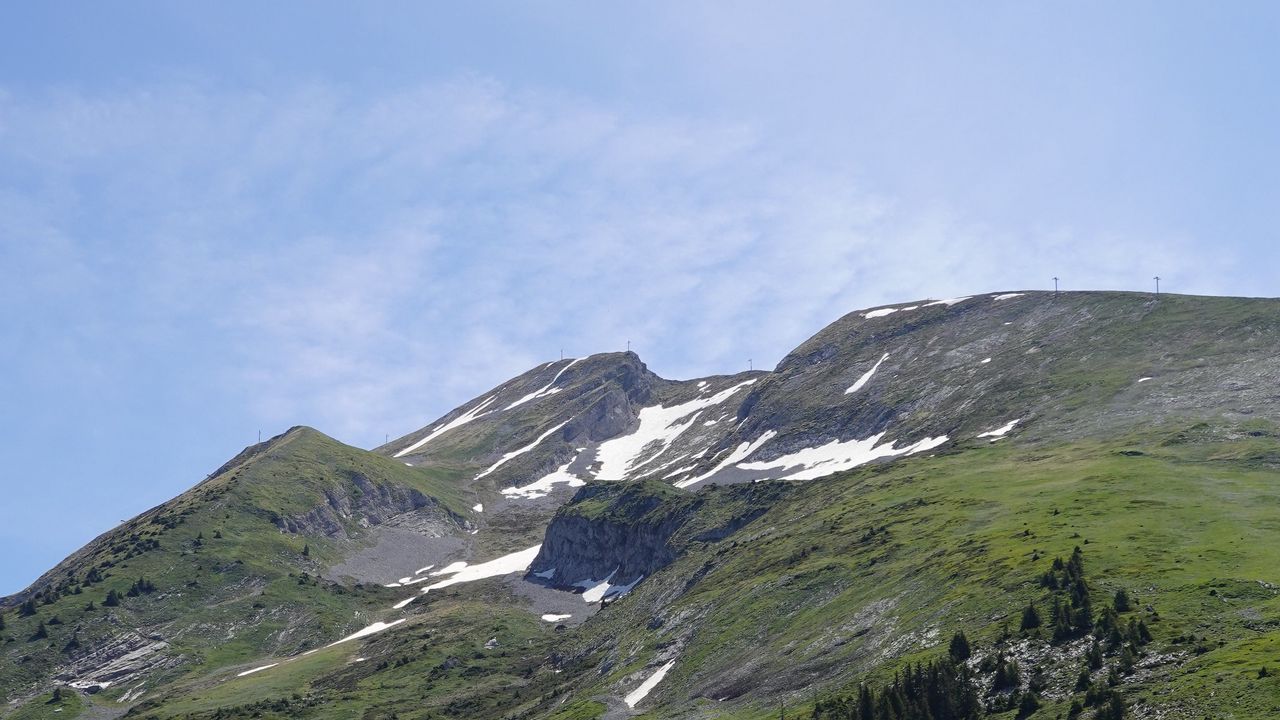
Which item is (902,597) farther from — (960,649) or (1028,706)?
(1028,706)

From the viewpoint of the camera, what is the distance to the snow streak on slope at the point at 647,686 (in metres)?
125

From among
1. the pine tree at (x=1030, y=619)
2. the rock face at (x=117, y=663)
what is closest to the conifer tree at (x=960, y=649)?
the pine tree at (x=1030, y=619)

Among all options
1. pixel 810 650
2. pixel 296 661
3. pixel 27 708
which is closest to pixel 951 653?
pixel 810 650

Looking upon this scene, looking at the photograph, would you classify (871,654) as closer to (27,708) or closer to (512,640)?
(512,640)

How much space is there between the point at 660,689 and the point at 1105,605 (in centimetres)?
5155

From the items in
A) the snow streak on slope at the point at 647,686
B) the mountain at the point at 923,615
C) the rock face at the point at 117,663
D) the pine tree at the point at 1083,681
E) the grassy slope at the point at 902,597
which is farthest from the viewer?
the rock face at the point at 117,663

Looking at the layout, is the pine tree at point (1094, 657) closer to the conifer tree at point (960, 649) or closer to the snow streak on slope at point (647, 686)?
the conifer tree at point (960, 649)

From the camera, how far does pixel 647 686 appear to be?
12825 cm

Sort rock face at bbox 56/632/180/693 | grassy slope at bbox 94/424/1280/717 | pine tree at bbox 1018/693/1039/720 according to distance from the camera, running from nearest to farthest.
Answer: pine tree at bbox 1018/693/1039/720, grassy slope at bbox 94/424/1280/717, rock face at bbox 56/632/180/693

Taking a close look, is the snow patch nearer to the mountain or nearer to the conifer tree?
the mountain

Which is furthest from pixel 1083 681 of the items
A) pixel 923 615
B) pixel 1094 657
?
pixel 923 615

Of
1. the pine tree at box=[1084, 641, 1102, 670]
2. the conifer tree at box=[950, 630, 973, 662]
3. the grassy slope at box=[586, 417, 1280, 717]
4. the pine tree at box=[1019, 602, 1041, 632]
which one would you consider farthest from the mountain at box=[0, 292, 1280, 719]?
the conifer tree at box=[950, 630, 973, 662]

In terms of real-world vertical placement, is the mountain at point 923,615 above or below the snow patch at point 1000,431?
below

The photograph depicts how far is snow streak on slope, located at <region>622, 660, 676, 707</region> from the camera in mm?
125062
